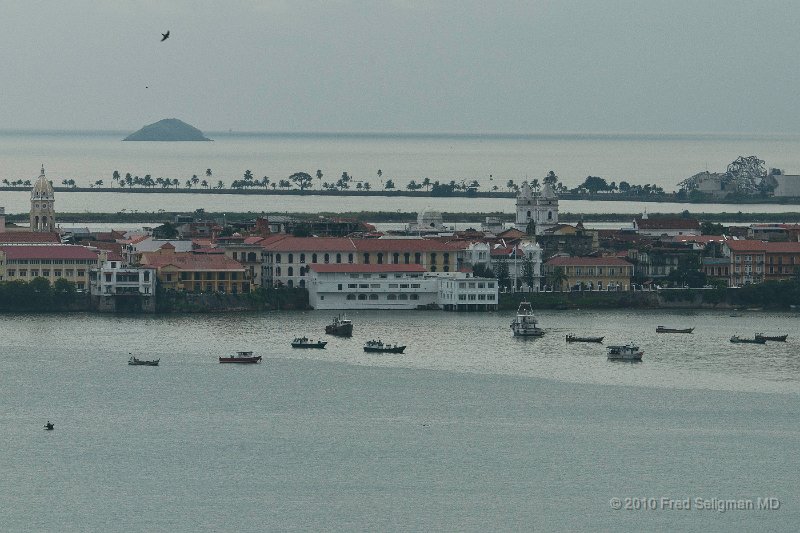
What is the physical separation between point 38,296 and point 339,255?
31.6ft

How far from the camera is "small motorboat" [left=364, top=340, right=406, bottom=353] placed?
4753 cm

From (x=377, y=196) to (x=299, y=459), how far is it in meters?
99.6

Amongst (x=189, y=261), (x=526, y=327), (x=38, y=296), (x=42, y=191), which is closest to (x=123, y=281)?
(x=38, y=296)

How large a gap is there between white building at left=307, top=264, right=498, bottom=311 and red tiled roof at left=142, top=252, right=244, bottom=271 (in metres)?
2.43

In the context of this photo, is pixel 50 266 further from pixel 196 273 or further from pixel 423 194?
pixel 423 194

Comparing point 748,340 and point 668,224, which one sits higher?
point 668,224

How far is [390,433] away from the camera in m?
35.9

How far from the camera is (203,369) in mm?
44344

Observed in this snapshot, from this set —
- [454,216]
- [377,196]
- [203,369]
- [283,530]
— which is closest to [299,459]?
[283,530]

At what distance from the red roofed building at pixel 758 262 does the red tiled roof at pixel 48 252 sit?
19.9 meters

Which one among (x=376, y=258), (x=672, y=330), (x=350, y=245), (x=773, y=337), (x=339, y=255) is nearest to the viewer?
(x=773, y=337)

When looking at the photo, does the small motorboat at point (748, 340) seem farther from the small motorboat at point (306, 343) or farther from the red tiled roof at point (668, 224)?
the red tiled roof at point (668, 224)

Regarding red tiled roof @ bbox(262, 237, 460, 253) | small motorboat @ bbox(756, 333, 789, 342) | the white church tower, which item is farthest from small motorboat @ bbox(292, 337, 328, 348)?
the white church tower

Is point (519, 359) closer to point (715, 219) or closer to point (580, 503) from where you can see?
point (580, 503)
